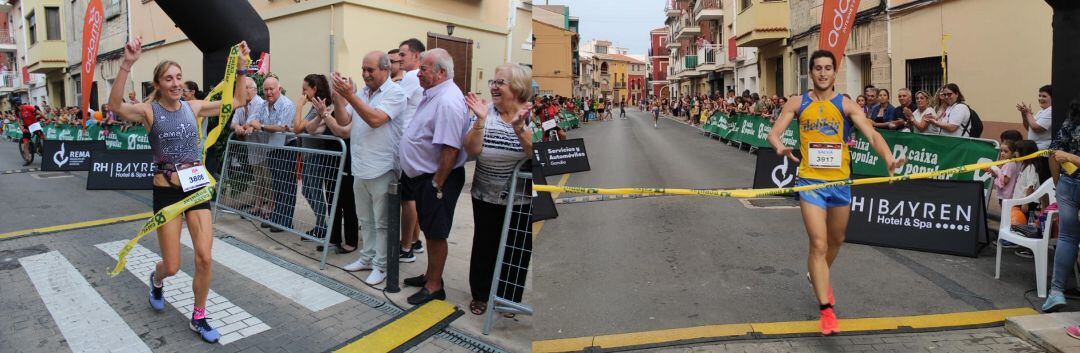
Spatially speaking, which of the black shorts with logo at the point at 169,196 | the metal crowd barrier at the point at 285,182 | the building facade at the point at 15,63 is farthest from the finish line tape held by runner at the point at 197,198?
the building facade at the point at 15,63

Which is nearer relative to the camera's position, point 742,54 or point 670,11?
point 742,54

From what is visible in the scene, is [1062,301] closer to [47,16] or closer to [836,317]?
[836,317]

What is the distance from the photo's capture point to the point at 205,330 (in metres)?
4.28

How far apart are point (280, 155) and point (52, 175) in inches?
387

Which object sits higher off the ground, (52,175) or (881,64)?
(881,64)

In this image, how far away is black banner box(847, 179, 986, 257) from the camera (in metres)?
6.29

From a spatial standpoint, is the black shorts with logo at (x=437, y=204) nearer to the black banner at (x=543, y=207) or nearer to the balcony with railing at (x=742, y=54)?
the black banner at (x=543, y=207)

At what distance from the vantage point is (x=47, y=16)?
106 feet

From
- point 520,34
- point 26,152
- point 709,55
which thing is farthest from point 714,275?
point 709,55

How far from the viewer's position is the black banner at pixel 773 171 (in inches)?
375

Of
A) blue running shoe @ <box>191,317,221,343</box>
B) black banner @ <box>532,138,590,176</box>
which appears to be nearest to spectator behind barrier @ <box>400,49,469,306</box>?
blue running shoe @ <box>191,317,221,343</box>

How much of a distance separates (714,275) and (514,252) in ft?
→ 6.80

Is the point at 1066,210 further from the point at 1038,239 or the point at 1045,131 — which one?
the point at 1045,131

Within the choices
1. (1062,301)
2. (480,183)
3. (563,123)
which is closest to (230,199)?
(480,183)
